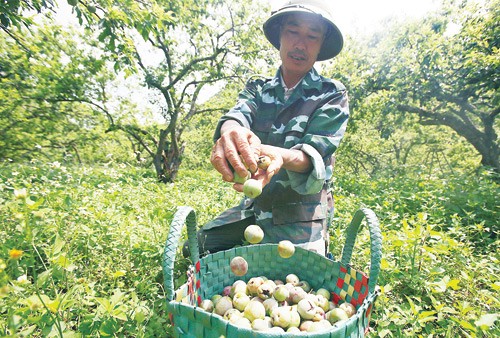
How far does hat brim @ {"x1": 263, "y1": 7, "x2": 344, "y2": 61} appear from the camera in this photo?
2.21m

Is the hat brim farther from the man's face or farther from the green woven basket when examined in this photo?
the green woven basket

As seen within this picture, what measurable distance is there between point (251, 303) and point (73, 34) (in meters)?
14.3

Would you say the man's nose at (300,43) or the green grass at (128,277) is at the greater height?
the man's nose at (300,43)

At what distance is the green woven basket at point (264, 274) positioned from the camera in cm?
101

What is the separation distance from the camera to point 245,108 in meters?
2.61

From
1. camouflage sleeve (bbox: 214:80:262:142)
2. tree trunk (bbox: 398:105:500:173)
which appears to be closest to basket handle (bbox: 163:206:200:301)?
camouflage sleeve (bbox: 214:80:262:142)

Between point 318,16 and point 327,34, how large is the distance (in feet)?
1.13

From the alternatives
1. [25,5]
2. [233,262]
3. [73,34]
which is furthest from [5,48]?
[233,262]

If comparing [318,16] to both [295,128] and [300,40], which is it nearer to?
[300,40]

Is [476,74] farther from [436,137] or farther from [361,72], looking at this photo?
[436,137]

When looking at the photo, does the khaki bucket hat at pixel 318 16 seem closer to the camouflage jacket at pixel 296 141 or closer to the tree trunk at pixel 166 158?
the camouflage jacket at pixel 296 141

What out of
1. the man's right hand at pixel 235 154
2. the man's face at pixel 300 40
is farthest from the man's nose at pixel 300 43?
the man's right hand at pixel 235 154

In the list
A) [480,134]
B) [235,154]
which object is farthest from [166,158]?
[480,134]

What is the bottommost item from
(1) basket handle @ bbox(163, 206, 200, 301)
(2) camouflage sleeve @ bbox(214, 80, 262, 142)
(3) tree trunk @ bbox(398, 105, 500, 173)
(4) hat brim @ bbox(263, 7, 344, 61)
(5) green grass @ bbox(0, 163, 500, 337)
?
(5) green grass @ bbox(0, 163, 500, 337)
